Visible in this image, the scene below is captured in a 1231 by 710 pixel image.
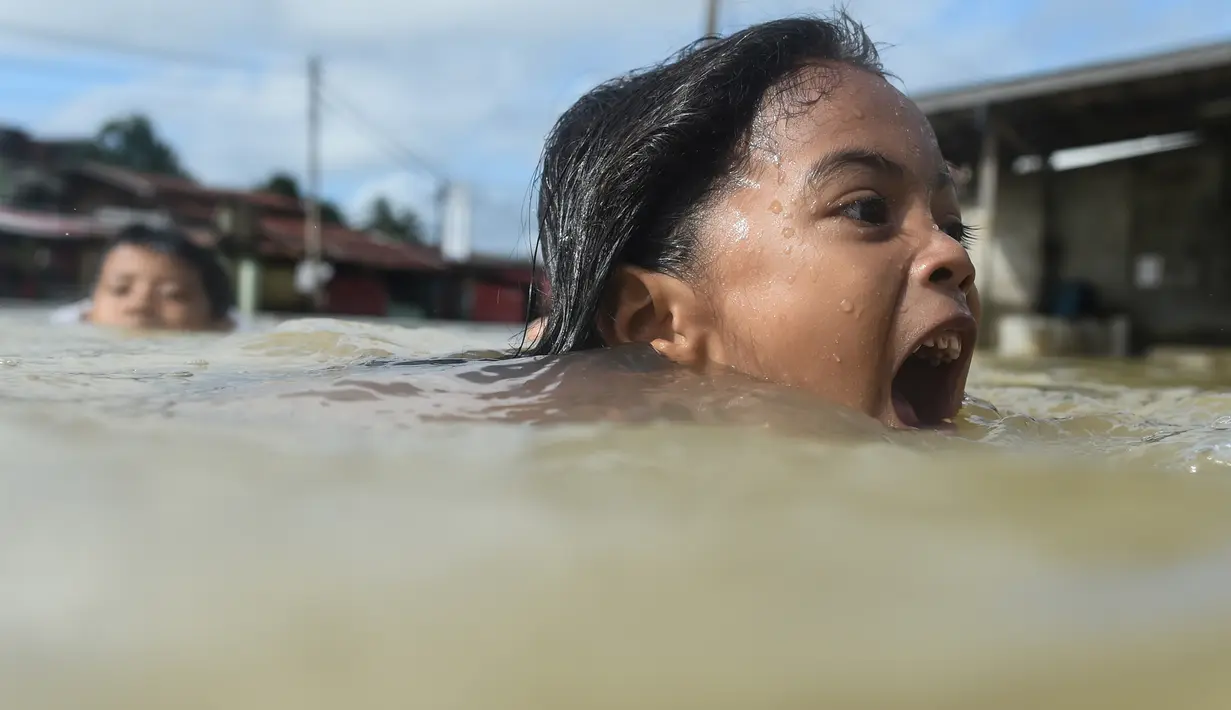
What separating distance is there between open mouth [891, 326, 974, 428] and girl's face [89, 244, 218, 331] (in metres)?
4.08

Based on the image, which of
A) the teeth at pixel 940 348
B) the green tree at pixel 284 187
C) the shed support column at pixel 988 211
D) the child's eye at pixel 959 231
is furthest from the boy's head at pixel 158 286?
the green tree at pixel 284 187

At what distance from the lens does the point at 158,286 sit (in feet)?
16.8

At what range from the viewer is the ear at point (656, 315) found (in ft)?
6.01

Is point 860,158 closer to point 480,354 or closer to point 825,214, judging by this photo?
point 825,214

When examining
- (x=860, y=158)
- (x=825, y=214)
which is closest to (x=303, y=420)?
(x=825, y=214)

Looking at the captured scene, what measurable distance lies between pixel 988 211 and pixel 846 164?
10.0 m

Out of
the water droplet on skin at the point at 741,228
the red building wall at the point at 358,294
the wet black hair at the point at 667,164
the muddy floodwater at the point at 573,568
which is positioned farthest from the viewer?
the red building wall at the point at 358,294

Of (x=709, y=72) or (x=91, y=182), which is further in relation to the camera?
(x=91, y=182)

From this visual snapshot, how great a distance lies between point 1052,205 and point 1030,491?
41.2 ft

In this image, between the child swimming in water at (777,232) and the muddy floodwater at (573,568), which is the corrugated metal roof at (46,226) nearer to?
the child swimming in water at (777,232)

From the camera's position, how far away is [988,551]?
869 mm

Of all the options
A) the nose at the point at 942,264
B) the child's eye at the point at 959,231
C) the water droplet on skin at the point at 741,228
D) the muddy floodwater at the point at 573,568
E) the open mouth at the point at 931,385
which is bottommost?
the muddy floodwater at the point at 573,568

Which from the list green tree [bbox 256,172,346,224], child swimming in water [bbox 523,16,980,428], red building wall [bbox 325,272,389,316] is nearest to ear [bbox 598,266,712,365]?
child swimming in water [bbox 523,16,980,428]

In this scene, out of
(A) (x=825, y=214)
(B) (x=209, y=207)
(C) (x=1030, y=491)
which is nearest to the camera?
(C) (x=1030, y=491)
